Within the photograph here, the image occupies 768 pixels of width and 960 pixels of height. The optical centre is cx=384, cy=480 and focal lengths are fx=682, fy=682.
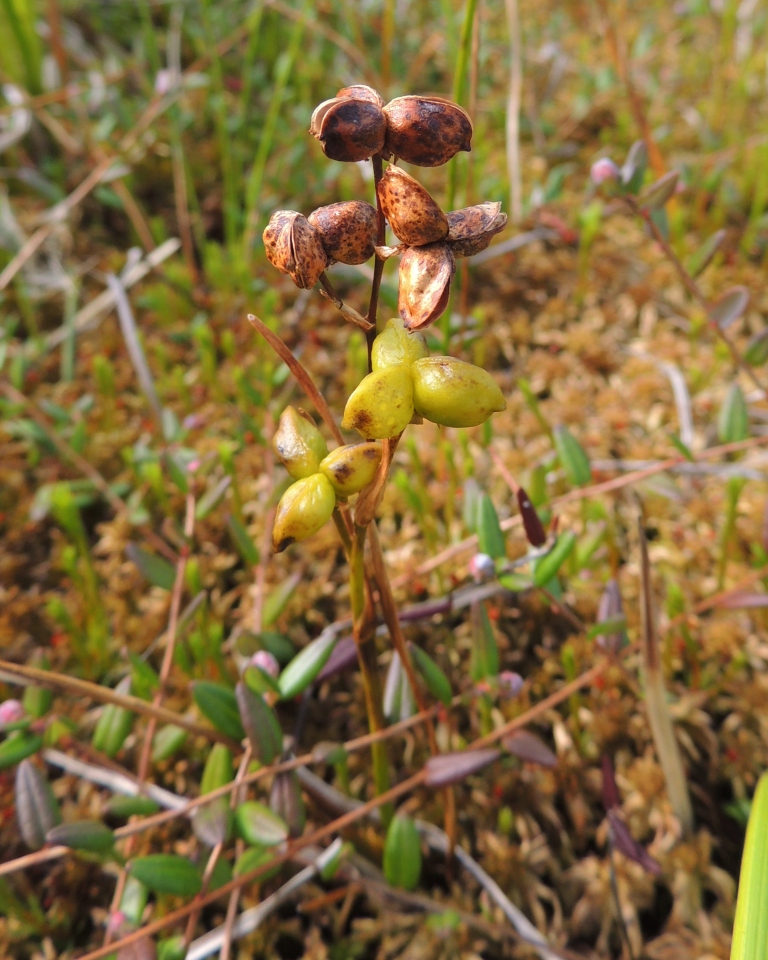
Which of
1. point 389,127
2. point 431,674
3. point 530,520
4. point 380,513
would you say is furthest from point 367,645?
point 380,513

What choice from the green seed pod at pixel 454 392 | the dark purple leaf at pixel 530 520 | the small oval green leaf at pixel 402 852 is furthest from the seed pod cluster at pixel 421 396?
the small oval green leaf at pixel 402 852

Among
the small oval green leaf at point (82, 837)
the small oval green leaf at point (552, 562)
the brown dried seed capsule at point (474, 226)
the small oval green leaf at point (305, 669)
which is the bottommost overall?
the small oval green leaf at point (82, 837)

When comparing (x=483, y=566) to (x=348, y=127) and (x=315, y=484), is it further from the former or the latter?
(x=348, y=127)

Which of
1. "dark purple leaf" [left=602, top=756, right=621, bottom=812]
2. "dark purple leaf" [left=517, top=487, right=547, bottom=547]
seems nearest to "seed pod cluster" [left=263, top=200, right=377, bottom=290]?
"dark purple leaf" [left=517, top=487, right=547, bottom=547]

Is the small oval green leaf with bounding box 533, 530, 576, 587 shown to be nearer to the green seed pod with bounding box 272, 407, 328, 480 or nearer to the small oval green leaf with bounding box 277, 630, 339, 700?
the small oval green leaf with bounding box 277, 630, 339, 700

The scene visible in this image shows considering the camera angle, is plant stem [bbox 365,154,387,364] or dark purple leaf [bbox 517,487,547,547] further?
dark purple leaf [bbox 517,487,547,547]

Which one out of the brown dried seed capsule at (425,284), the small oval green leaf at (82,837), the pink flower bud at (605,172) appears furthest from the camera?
the pink flower bud at (605,172)

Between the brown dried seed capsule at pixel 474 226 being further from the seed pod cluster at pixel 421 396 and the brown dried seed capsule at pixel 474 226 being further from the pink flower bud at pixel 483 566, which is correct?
the pink flower bud at pixel 483 566
